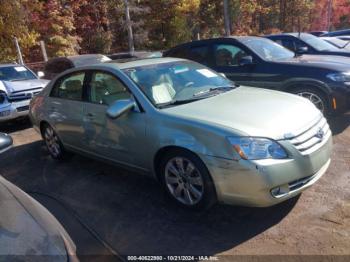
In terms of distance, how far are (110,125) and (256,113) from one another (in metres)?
1.71

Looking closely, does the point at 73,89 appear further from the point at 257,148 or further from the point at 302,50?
the point at 302,50

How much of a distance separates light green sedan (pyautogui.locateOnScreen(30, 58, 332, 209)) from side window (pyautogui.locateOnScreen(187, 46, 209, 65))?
97.7 inches

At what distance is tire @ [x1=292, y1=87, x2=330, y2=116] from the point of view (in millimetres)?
5977

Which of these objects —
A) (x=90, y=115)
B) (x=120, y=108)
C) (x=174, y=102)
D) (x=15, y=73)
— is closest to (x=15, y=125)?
(x=15, y=73)

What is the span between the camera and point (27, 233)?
6.45 ft

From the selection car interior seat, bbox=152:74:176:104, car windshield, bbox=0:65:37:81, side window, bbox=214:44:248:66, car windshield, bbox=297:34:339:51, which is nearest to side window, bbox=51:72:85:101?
car interior seat, bbox=152:74:176:104

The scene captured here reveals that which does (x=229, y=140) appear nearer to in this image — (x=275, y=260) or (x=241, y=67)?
(x=275, y=260)

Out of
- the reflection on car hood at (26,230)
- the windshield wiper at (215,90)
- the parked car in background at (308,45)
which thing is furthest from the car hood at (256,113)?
the parked car in background at (308,45)

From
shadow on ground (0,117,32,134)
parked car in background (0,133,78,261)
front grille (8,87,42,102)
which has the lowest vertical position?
shadow on ground (0,117,32,134)

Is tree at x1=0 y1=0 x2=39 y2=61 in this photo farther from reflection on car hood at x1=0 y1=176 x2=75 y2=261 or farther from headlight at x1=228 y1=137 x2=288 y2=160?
reflection on car hood at x1=0 y1=176 x2=75 y2=261

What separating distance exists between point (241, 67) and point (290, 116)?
3.32 m

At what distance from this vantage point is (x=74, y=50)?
65.0 ft

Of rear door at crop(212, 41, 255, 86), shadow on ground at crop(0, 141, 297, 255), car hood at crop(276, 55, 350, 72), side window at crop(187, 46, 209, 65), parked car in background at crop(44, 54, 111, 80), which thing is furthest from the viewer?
parked car in background at crop(44, 54, 111, 80)

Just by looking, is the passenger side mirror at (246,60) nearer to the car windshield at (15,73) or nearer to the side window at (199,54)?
the side window at (199,54)
